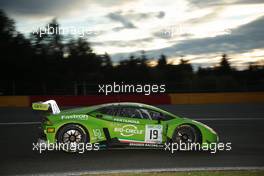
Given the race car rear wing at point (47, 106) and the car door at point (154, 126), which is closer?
the race car rear wing at point (47, 106)

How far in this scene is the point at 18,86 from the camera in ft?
24.6

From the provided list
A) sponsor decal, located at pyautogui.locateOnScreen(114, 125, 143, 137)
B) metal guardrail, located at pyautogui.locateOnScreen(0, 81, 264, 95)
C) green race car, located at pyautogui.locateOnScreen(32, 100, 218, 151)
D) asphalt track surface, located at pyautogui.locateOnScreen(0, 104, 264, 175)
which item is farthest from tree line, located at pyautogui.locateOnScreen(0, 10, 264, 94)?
sponsor decal, located at pyautogui.locateOnScreen(114, 125, 143, 137)

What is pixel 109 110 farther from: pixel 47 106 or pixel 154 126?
pixel 47 106

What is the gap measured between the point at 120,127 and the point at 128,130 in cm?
15

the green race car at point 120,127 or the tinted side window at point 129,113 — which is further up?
the tinted side window at point 129,113

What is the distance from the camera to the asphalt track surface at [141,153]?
7.88 metres

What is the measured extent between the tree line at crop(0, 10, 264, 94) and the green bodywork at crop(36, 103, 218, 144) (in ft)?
1.89

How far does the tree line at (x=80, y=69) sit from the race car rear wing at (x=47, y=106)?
0.61 feet

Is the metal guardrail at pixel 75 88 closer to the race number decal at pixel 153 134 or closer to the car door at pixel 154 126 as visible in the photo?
the car door at pixel 154 126

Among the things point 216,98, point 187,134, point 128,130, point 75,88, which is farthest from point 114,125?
point 216,98

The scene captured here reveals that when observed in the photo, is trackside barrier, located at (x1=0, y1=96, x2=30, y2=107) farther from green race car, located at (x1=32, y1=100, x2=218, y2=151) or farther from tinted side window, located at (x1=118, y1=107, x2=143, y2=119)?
tinted side window, located at (x1=118, y1=107, x2=143, y2=119)

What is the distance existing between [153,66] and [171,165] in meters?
1.68

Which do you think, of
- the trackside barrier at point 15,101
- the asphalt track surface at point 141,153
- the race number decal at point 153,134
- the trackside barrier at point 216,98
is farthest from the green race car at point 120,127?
the trackside barrier at point 15,101

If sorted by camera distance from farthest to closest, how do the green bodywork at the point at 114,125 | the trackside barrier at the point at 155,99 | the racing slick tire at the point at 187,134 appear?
the racing slick tire at the point at 187,134, the green bodywork at the point at 114,125, the trackside barrier at the point at 155,99
